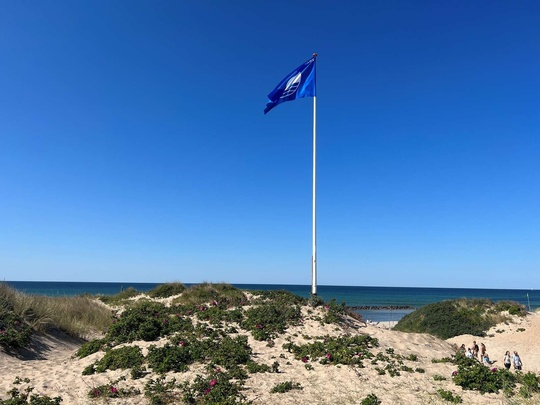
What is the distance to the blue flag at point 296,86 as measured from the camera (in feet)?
66.9

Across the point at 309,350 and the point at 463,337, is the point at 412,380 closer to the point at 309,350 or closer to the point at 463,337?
the point at 309,350

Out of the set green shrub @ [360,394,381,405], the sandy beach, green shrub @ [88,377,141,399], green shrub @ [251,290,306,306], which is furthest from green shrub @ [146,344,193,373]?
green shrub @ [251,290,306,306]

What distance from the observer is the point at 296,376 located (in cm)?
1149

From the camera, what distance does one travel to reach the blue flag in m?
20.4

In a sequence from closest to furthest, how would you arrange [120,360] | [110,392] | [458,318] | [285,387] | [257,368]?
[110,392]
[285,387]
[257,368]
[120,360]
[458,318]

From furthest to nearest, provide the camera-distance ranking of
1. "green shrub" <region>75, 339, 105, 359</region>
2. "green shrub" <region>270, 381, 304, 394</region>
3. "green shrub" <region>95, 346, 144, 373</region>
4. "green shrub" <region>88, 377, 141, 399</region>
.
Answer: "green shrub" <region>75, 339, 105, 359</region>, "green shrub" <region>95, 346, 144, 373</region>, "green shrub" <region>270, 381, 304, 394</region>, "green shrub" <region>88, 377, 141, 399</region>

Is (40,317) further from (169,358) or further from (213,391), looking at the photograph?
(213,391)

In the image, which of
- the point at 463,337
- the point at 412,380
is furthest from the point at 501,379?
the point at 463,337

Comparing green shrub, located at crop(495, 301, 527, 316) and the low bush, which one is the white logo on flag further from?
green shrub, located at crop(495, 301, 527, 316)

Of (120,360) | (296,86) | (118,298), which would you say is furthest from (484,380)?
(118,298)

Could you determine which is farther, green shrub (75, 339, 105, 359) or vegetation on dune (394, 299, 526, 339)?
vegetation on dune (394, 299, 526, 339)

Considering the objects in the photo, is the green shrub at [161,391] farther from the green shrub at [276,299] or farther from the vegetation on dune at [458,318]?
the vegetation on dune at [458,318]

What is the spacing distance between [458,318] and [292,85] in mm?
27613

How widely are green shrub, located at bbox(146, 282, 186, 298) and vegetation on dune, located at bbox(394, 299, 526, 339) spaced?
70.3 ft
